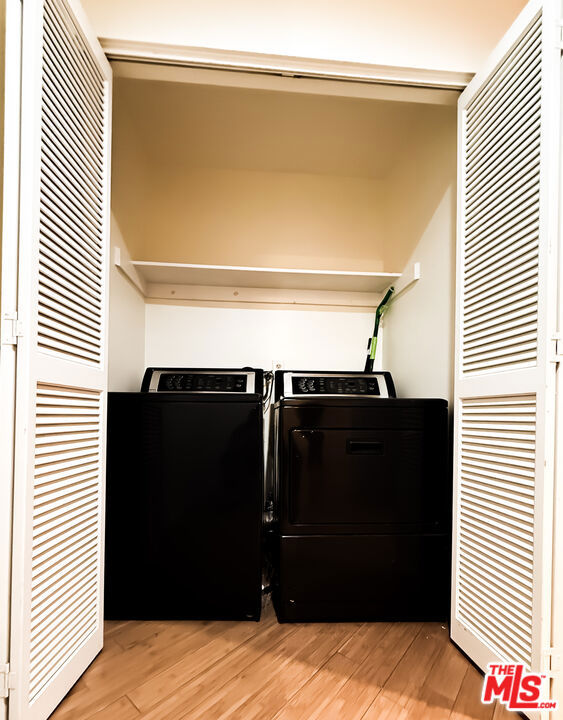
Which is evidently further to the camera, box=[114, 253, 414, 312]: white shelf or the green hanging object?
the green hanging object

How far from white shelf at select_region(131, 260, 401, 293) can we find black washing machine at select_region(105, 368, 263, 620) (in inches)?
30.3

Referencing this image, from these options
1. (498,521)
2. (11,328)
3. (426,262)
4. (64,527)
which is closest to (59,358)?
(11,328)

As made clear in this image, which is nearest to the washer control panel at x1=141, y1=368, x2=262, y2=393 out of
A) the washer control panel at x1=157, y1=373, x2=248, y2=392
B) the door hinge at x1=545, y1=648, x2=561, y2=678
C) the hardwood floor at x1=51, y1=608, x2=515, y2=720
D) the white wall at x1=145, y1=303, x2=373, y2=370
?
the washer control panel at x1=157, y1=373, x2=248, y2=392

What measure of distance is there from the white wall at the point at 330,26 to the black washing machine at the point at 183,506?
120 centimetres

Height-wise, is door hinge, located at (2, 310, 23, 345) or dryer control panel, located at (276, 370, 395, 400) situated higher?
door hinge, located at (2, 310, 23, 345)

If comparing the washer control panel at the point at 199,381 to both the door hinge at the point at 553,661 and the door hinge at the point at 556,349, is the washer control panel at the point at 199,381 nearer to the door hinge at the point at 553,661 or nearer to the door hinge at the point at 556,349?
the door hinge at the point at 556,349

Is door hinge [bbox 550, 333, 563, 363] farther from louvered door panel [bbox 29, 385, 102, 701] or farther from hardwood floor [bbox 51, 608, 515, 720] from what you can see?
louvered door panel [bbox 29, 385, 102, 701]

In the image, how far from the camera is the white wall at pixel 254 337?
2.54 meters

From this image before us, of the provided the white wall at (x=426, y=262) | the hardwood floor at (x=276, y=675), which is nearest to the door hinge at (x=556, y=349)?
the white wall at (x=426, y=262)

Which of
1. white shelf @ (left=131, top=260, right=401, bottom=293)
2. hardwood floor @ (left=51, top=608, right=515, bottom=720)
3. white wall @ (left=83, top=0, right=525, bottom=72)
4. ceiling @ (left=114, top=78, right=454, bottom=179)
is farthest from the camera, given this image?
white shelf @ (left=131, top=260, right=401, bottom=293)

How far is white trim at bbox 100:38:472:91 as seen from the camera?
149 cm

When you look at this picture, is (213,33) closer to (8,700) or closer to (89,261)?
(89,261)

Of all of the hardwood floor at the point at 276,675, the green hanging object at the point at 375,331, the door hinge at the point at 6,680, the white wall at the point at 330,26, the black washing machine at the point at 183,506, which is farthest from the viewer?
the green hanging object at the point at 375,331

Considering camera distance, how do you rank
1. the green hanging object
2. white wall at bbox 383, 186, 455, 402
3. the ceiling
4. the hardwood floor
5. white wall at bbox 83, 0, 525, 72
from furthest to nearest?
the green hanging object
the ceiling
white wall at bbox 383, 186, 455, 402
white wall at bbox 83, 0, 525, 72
the hardwood floor
